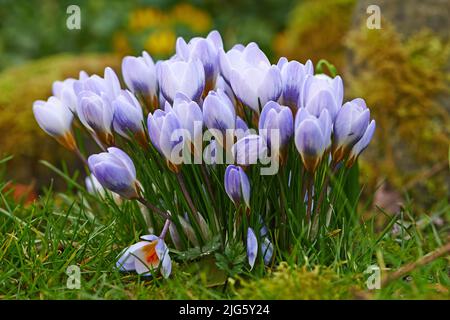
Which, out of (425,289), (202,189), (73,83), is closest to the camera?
(425,289)

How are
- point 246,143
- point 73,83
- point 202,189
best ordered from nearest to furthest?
point 246,143 < point 202,189 < point 73,83

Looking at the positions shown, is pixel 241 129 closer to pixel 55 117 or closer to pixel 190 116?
pixel 190 116

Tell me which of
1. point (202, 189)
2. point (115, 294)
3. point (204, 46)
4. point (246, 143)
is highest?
point (204, 46)

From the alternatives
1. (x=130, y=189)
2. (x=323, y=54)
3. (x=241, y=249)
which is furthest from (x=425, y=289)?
(x=323, y=54)

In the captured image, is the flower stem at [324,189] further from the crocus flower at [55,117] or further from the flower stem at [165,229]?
the crocus flower at [55,117]

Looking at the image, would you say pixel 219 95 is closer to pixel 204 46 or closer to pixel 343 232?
pixel 204 46

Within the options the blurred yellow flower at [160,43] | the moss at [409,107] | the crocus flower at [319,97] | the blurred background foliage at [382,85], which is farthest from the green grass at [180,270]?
the blurred yellow flower at [160,43]

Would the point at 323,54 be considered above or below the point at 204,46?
below

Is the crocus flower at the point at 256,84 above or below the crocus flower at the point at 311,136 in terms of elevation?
above
